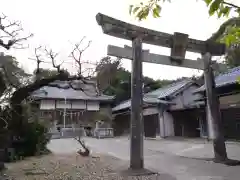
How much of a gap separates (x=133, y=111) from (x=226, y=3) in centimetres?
536

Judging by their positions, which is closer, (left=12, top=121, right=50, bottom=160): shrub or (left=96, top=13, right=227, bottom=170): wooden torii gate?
(left=96, top=13, right=227, bottom=170): wooden torii gate

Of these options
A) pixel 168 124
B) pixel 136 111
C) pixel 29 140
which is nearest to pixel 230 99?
pixel 168 124

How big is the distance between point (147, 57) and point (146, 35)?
71cm

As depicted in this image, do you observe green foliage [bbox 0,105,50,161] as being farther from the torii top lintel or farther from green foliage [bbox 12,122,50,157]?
the torii top lintel

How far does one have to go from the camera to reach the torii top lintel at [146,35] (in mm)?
7211

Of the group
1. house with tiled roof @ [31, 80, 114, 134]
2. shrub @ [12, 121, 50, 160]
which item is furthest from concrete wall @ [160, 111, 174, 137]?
shrub @ [12, 121, 50, 160]

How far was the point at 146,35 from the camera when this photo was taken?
798 cm

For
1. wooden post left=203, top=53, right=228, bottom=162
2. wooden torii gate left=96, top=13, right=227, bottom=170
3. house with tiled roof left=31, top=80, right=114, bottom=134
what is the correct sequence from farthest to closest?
house with tiled roof left=31, top=80, right=114, bottom=134 → wooden post left=203, top=53, right=228, bottom=162 → wooden torii gate left=96, top=13, right=227, bottom=170

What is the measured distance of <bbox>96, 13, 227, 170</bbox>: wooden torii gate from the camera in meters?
7.14

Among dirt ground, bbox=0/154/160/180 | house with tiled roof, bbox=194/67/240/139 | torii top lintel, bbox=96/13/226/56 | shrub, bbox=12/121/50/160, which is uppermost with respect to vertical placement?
torii top lintel, bbox=96/13/226/56

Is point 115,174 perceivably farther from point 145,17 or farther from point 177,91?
point 177,91

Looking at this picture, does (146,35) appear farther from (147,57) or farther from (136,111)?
(136,111)

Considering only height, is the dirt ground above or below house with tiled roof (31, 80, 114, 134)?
below

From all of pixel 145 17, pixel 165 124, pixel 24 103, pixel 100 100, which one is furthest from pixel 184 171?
pixel 100 100
